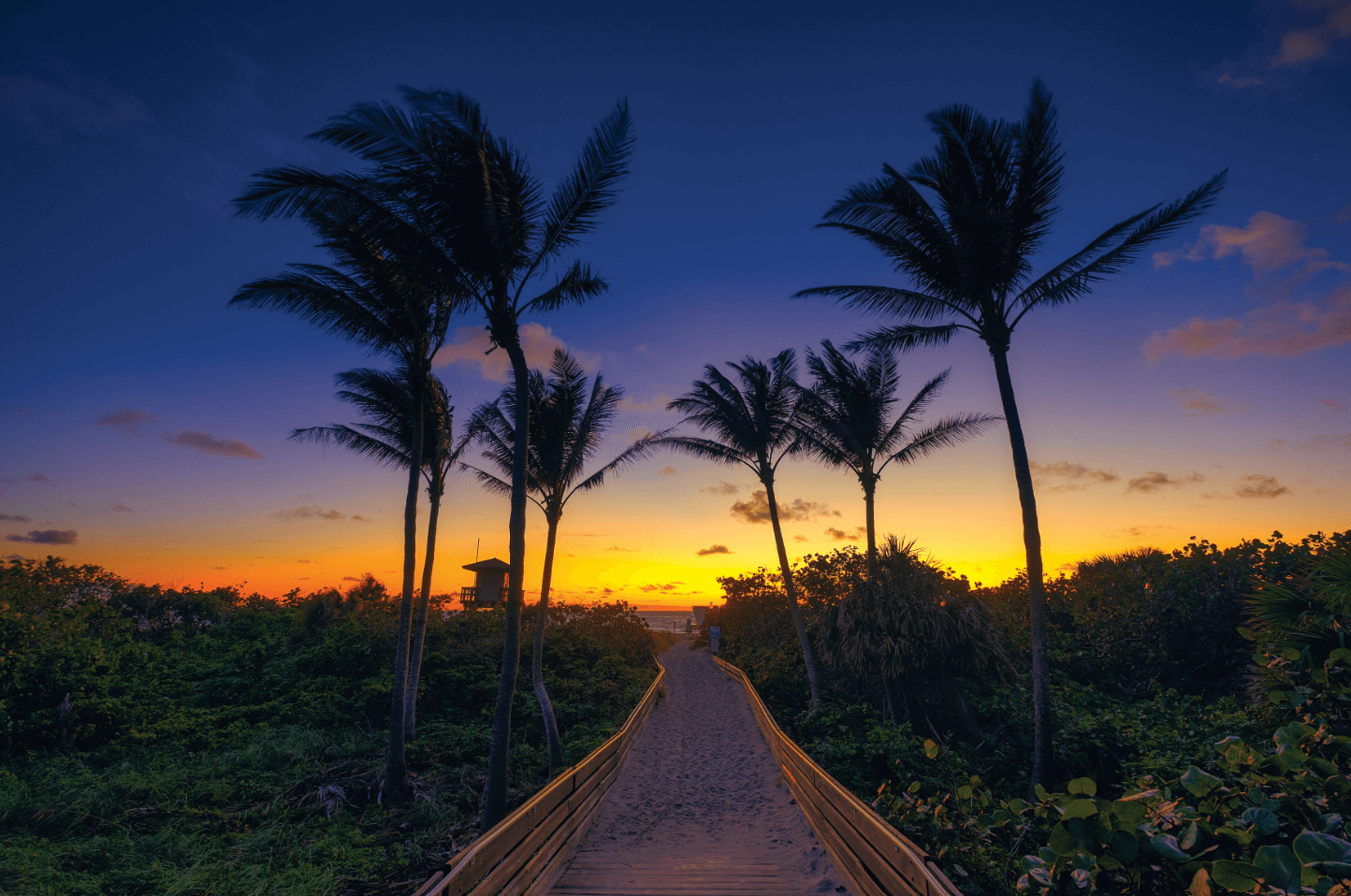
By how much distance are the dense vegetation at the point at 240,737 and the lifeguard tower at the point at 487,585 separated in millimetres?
4783

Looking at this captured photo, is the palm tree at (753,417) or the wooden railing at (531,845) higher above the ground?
the palm tree at (753,417)

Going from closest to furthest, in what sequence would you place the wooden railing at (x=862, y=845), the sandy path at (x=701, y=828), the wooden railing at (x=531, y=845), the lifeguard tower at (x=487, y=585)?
the wooden railing at (x=862, y=845)
the wooden railing at (x=531, y=845)
the sandy path at (x=701, y=828)
the lifeguard tower at (x=487, y=585)

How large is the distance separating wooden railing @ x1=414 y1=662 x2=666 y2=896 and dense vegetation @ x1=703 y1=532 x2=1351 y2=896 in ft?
10.9

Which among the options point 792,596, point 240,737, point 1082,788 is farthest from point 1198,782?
point 240,737

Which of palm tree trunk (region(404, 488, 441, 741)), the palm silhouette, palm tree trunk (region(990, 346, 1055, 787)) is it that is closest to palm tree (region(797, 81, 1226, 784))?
palm tree trunk (region(990, 346, 1055, 787))

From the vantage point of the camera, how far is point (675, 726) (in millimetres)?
13977

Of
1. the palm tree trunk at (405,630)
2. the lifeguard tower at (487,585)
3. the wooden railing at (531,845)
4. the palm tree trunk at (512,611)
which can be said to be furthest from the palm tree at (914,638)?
the lifeguard tower at (487,585)

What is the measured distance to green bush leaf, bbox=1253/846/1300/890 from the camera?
218 centimetres

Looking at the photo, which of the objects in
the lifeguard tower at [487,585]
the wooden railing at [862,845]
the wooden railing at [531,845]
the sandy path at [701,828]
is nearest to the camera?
the wooden railing at [862,845]

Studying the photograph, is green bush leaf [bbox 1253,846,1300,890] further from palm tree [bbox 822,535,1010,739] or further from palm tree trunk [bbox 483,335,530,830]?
palm tree [bbox 822,535,1010,739]

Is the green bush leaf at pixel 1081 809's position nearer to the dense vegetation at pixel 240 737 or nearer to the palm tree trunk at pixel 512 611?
the palm tree trunk at pixel 512 611

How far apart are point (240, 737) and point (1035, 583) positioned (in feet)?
55.1

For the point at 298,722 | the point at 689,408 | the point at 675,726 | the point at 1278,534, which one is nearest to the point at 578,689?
the point at 675,726

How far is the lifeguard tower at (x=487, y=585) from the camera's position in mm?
28250
